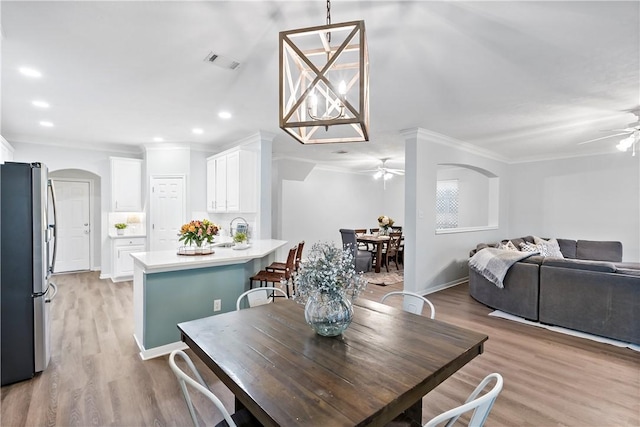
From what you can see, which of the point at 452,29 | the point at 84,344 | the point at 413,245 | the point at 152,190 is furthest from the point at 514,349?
the point at 152,190

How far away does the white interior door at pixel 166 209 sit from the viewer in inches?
224

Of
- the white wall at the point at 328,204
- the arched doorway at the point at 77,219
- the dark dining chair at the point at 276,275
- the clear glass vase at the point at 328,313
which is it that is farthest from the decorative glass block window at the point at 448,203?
the arched doorway at the point at 77,219

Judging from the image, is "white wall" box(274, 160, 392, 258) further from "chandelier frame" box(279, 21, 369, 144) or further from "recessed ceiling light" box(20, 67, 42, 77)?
"chandelier frame" box(279, 21, 369, 144)

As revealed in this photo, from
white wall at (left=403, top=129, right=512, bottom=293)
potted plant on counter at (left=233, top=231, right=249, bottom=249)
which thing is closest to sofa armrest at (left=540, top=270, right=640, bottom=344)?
white wall at (left=403, top=129, right=512, bottom=293)

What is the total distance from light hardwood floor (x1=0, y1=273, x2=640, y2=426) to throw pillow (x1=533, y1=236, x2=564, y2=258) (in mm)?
2663

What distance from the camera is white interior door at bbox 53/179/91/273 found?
6.41 meters

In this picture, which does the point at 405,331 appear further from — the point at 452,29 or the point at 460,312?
the point at 460,312

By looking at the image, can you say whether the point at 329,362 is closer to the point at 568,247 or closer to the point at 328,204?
the point at 568,247

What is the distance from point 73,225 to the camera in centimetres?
656

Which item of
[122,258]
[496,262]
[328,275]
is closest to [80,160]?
[122,258]

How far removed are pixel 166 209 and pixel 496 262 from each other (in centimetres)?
→ 549

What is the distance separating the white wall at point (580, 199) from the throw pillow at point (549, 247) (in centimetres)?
82

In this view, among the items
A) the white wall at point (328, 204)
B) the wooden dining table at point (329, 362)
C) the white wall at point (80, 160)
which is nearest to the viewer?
the wooden dining table at point (329, 362)

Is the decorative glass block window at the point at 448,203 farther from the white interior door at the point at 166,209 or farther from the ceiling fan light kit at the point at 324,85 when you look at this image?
the ceiling fan light kit at the point at 324,85
